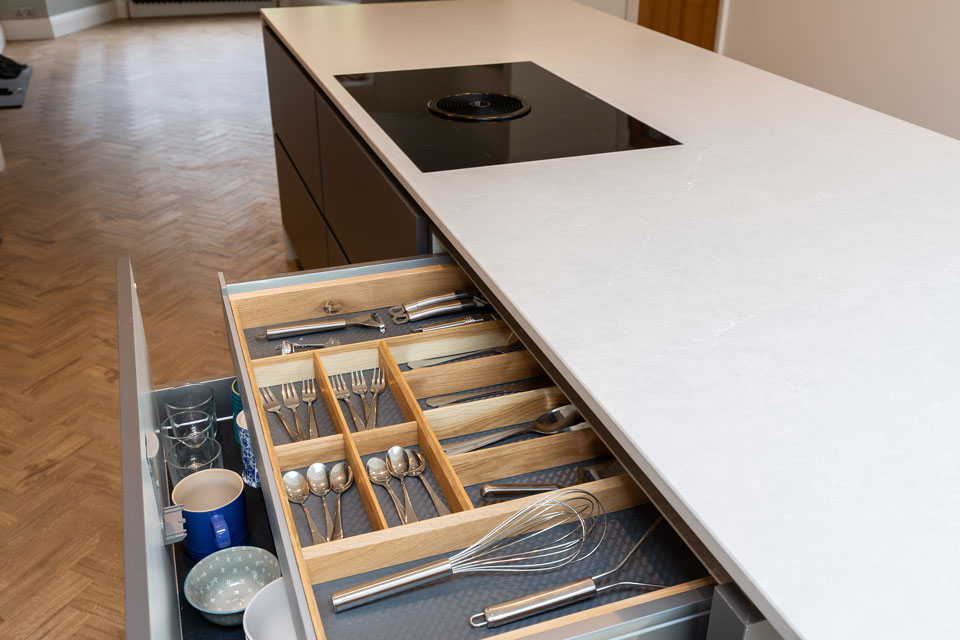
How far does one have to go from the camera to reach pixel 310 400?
116 cm

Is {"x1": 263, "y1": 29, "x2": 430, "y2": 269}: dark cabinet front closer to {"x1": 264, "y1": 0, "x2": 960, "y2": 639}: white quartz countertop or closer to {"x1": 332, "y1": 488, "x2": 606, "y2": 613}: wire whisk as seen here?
{"x1": 264, "y1": 0, "x2": 960, "y2": 639}: white quartz countertop

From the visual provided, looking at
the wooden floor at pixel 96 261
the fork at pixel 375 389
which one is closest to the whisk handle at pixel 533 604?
the fork at pixel 375 389

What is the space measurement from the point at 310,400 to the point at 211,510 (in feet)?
0.65

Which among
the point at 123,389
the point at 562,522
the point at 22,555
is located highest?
the point at 123,389

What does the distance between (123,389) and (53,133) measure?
4356mm

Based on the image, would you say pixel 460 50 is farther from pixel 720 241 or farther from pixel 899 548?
pixel 899 548

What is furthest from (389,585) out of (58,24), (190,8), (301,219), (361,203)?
(190,8)

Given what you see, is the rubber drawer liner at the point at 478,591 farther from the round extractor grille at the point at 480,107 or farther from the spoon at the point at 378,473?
the round extractor grille at the point at 480,107

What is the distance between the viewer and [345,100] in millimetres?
1818

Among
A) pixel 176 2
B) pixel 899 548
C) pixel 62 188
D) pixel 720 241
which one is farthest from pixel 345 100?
pixel 176 2

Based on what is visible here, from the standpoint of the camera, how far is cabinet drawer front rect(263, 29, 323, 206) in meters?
2.28

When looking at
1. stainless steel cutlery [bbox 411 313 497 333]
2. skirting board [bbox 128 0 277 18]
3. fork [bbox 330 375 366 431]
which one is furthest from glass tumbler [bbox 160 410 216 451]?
skirting board [bbox 128 0 277 18]

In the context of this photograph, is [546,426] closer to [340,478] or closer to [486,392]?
[486,392]

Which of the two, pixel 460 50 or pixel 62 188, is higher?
A: pixel 460 50
